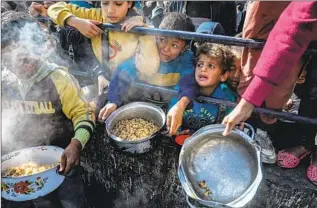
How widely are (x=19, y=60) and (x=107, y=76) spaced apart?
0.99 meters

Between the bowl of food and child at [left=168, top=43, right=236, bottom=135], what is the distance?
1218 mm

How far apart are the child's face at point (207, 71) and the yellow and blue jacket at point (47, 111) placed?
1075 mm

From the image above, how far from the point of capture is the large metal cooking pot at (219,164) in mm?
2291

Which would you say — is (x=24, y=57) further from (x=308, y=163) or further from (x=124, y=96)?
(x=308, y=163)

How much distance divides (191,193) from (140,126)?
0.82m

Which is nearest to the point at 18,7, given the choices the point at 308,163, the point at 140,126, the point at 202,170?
the point at 140,126

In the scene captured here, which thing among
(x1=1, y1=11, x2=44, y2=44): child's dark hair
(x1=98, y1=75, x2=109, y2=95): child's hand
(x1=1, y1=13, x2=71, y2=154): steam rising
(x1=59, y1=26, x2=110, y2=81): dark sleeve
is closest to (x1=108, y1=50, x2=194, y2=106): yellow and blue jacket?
(x1=98, y1=75, x2=109, y2=95): child's hand

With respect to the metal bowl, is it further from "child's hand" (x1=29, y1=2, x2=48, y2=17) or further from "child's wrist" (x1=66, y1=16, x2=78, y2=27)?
"child's hand" (x1=29, y1=2, x2=48, y2=17)

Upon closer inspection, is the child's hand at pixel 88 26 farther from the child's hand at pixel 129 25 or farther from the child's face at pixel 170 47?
the child's face at pixel 170 47

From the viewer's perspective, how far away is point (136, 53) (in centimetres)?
344

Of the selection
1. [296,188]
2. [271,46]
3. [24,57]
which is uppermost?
[271,46]

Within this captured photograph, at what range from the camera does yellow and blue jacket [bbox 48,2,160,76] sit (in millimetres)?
3326

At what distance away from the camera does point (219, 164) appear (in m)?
2.41

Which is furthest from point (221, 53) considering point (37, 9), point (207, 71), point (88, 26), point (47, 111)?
point (37, 9)
